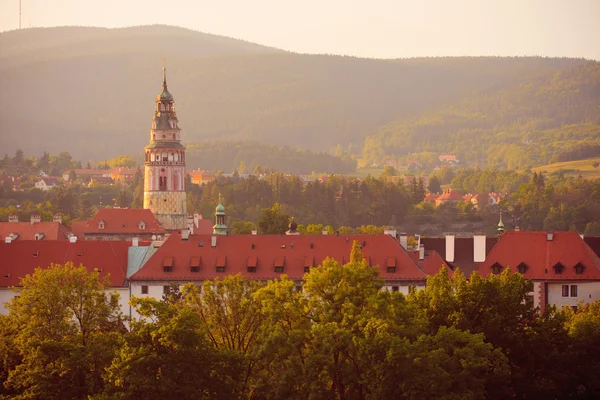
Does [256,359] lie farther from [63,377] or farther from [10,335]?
[10,335]

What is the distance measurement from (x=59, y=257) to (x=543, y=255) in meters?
37.8

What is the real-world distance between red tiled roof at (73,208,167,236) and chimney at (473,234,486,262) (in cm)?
5849

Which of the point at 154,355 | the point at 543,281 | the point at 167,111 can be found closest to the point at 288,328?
the point at 154,355

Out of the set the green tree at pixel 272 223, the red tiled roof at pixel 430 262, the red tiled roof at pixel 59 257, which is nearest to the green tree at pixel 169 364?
the red tiled roof at pixel 59 257

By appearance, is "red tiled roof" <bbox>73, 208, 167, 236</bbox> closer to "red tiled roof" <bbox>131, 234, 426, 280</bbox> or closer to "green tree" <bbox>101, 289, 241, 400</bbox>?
"red tiled roof" <bbox>131, 234, 426, 280</bbox>

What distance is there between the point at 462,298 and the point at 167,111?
342 feet

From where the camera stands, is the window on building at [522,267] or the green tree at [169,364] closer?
the green tree at [169,364]

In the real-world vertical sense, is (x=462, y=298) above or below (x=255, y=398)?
above

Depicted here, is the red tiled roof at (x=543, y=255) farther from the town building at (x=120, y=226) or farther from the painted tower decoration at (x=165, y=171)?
the painted tower decoration at (x=165, y=171)

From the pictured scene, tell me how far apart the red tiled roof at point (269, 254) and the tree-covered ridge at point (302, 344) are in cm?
2019

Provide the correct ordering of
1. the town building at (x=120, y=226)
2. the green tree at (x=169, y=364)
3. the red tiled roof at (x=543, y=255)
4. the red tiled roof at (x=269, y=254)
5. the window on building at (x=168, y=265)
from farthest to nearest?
the town building at (x=120, y=226)
the red tiled roof at (x=543, y=255)
the red tiled roof at (x=269, y=254)
the window on building at (x=168, y=265)
the green tree at (x=169, y=364)

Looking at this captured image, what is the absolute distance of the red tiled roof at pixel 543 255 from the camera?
104375 mm

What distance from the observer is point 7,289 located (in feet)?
338

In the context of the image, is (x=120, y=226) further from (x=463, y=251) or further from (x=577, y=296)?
(x=577, y=296)
